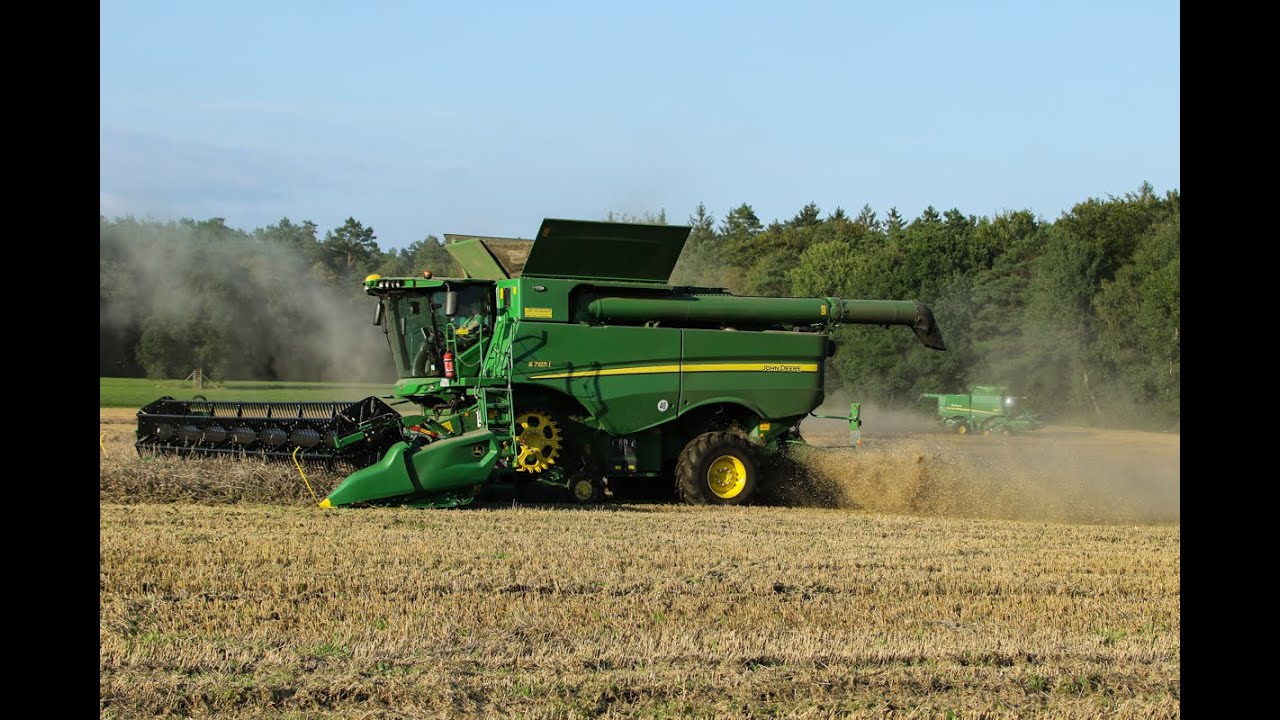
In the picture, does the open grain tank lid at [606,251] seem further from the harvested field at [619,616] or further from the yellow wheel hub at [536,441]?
the harvested field at [619,616]

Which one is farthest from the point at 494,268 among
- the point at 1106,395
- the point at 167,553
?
the point at 1106,395

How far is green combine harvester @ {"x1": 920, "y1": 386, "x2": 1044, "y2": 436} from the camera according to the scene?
30375 mm

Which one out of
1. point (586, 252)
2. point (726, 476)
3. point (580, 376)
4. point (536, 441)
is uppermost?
point (586, 252)

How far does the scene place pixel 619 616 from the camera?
17.9 feet

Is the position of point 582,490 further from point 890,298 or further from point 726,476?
point 890,298

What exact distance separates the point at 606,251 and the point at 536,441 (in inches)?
80.2

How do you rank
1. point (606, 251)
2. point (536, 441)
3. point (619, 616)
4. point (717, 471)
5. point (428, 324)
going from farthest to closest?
point (428, 324)
point (717, 471)
point (606, 251)
point (536, 441)
point (619, 616)

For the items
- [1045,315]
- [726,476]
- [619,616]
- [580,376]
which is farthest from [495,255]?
[1045,315]

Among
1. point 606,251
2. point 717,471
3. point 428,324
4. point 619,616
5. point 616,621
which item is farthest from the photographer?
point 428,324

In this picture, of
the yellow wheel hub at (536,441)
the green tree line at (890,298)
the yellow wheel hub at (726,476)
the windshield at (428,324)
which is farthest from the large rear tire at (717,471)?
the green tree line at (890,298)

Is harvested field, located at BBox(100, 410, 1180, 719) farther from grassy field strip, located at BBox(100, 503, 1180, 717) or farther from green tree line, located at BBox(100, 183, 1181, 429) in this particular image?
green tree line, located at BBox(100, 183, 1181, 429)

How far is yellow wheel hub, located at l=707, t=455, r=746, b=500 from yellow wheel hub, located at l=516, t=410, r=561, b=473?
1641 millimetres

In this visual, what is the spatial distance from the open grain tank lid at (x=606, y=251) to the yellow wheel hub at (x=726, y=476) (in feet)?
6.52

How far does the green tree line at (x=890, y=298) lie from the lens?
2386 cm
